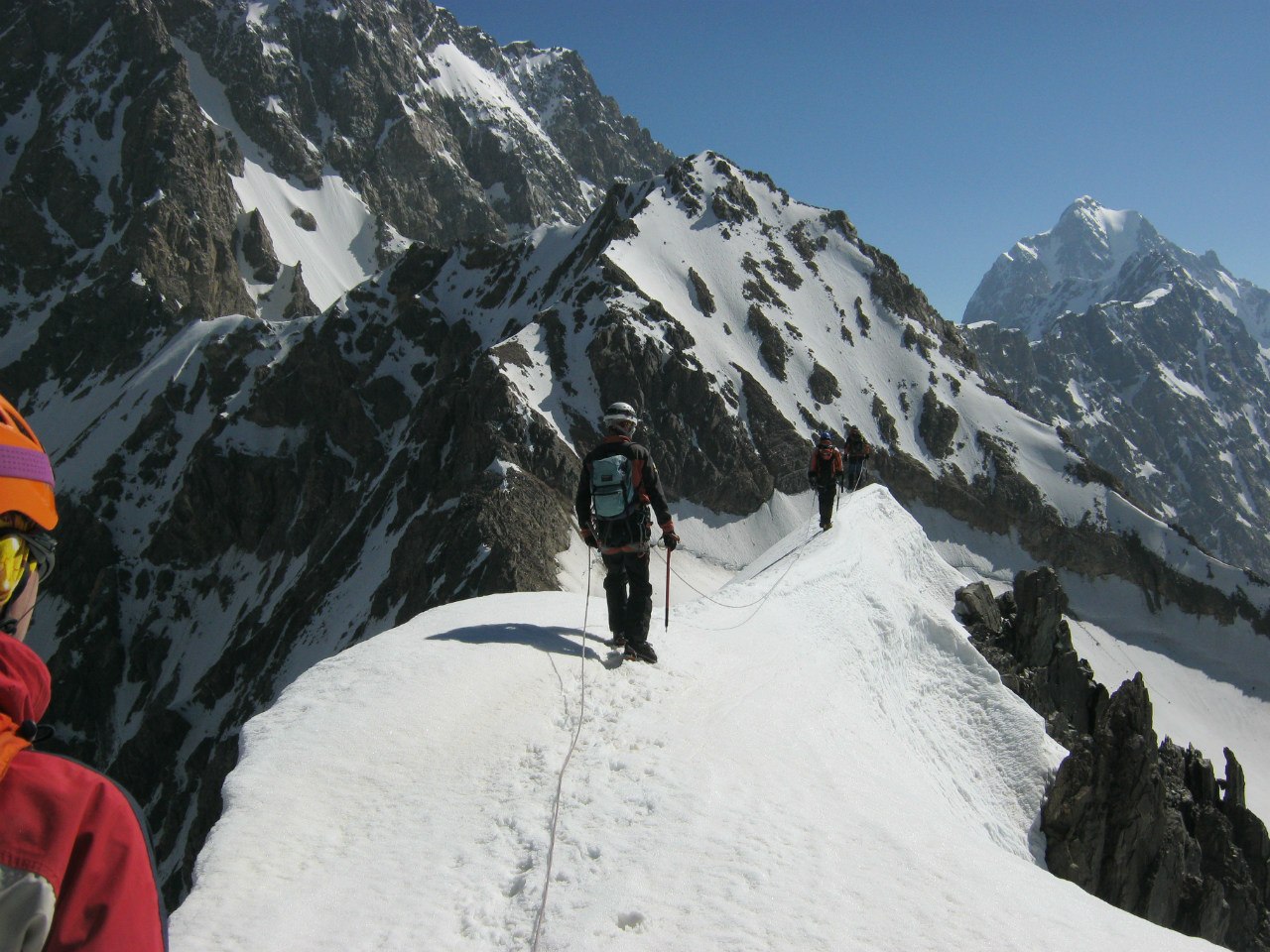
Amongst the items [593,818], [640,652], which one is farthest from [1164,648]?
[593,818]

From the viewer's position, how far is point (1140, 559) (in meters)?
71.8

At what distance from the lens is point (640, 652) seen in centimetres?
831

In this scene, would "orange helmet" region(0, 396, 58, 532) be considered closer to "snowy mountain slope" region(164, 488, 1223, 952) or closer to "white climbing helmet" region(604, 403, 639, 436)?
"snowy mountain slope" region(164, 488, 1223, 952)

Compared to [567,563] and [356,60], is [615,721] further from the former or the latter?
[356,60]

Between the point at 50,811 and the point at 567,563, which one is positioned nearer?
the point at 50,811

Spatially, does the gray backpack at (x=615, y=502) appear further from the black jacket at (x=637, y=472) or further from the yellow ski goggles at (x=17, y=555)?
the yellow ski goggles at (x=17, y=555)

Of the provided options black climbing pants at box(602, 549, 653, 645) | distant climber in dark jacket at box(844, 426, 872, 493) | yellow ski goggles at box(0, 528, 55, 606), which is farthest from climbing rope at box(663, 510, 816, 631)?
yellow ski goggles at box(0, 528, 55, 606)

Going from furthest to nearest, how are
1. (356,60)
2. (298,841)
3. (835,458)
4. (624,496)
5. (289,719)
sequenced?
(356,60)
(835,458)
(624,496)
(289,719)
(298,841)

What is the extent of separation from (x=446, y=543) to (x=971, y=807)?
3421cm

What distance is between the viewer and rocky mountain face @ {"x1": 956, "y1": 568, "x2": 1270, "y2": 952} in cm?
1096

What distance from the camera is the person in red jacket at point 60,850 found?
175 cm

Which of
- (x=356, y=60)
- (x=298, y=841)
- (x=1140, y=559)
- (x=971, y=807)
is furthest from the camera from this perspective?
(x=356, y=60)

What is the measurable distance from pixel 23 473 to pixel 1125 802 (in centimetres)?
1437

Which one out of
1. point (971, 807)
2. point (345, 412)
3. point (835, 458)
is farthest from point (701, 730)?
point (345, 412)
